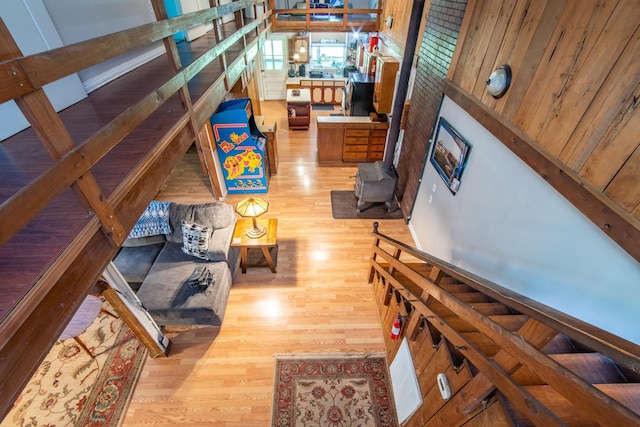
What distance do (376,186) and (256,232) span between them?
2526mm

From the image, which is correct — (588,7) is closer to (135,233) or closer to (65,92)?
(65,92)

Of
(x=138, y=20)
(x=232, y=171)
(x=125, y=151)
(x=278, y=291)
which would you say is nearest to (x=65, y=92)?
(x=125, y=151)

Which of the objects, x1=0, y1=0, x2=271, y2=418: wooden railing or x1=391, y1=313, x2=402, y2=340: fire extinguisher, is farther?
x1=391, y1=313, x2=402, y2=340: fire extinguisher

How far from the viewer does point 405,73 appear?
4.58 metres

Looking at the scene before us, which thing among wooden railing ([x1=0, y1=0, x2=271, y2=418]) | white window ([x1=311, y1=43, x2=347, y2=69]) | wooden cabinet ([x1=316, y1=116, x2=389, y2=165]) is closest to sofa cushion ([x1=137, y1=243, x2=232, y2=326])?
wooden railing ([x1=0, y1=0, x2=271, y2=418])

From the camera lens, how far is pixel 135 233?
4055 mm

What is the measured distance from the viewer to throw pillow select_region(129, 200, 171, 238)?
4.05 meters

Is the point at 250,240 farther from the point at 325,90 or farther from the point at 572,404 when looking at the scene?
the point at 325,90

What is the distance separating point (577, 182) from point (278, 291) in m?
3.52

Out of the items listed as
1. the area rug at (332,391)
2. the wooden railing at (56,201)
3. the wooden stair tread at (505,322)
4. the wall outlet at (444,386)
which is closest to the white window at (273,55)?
the wooden railing at (56,201)

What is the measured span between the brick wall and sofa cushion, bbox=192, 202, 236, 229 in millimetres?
3239

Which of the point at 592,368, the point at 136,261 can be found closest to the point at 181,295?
the point at 136,261

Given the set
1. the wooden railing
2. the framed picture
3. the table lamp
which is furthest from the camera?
the table lamp

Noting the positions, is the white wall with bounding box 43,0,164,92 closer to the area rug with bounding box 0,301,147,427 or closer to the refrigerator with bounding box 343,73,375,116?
the area rug with bounding box 0,301,147,427
